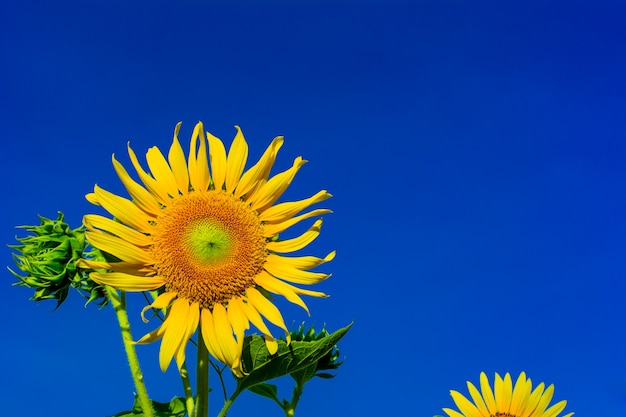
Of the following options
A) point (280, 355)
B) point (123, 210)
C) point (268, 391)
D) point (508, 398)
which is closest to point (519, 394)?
point (508, 398)

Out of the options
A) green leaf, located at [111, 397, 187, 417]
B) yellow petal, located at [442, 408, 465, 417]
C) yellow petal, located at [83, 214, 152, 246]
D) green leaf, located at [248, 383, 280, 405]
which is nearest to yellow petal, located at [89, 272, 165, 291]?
yellow petal, located at [83, 214, 152, 246]

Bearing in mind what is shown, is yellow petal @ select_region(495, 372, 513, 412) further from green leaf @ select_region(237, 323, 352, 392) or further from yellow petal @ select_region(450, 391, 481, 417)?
green leaf @ select_region(237, 323, 352, 392)

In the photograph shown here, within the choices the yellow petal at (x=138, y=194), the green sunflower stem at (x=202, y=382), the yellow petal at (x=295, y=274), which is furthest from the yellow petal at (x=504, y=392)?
the yellow petal at (x=138, y=194)

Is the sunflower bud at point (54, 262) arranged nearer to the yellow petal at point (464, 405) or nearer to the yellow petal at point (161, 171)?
the yellow petal at point (161, 171)

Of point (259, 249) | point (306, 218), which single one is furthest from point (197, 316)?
point (306, 218)

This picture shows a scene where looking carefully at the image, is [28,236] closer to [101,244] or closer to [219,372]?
[101,244]
